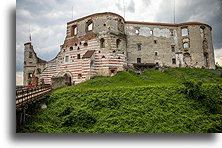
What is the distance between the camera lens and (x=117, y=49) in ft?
44.1

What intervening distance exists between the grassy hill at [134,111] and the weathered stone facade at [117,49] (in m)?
5.14

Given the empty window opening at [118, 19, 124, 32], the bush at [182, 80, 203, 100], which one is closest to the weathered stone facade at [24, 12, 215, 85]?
the empty window opening at [118, 19, 124, 32]

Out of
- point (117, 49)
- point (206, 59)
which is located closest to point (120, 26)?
point (117, 49)

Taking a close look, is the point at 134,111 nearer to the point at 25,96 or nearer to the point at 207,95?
the point at 207,95

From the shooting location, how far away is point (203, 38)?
56.0 feet

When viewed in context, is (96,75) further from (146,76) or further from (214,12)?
(214,12)

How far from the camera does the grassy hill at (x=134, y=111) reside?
17.9 ft

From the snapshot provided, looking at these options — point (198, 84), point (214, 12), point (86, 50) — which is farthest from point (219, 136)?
point (86, 50)


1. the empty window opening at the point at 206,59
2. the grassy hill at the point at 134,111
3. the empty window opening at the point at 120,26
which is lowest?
the grassy hill at the point at 134,111

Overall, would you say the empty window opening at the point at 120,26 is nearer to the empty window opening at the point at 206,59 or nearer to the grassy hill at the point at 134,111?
the grassy hill at the point at 134,111

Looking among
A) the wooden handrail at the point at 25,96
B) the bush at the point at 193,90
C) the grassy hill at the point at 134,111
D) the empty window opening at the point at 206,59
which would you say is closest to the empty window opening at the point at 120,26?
the grassy hill at the point at 134,111

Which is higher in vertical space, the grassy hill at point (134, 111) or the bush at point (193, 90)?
the bush at point (193, 90)

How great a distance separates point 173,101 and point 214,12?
450 cm

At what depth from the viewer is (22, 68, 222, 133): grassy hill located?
5466 millimetres
